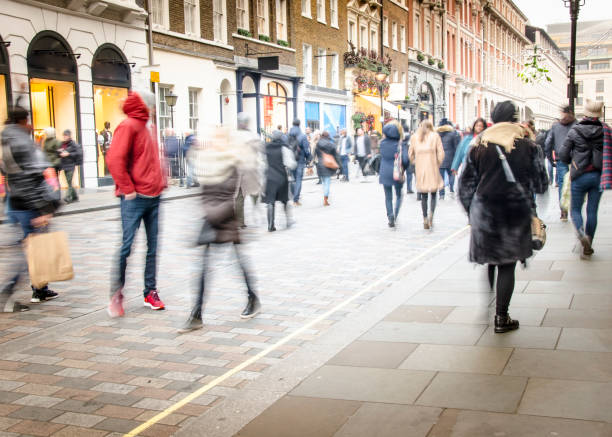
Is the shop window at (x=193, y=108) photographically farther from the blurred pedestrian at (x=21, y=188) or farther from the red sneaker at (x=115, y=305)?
the red sneaker at (x=115, y=305)

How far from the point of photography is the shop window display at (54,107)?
19125 mm

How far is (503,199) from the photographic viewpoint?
5062mm

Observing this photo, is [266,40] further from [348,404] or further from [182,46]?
[348,404]

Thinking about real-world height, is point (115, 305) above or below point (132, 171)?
below

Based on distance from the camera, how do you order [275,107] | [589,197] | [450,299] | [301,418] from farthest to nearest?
[275,107] → [589,197] → [450,299] → [301,418]

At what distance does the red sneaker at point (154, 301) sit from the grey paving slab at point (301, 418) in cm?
247

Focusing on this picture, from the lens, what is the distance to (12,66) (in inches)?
693

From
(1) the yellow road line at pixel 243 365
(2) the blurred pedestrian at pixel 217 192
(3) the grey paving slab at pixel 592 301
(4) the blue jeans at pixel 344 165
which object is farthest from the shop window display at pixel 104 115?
Answer: (3) the grey paving slab at pixel 592 301

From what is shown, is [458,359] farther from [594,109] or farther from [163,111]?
[163,111]

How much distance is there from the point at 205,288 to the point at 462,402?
2.43m

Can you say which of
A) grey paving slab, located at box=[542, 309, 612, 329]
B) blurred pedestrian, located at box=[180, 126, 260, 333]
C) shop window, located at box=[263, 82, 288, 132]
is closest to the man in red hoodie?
blurred pedestrian, located at box=[180, 126, 260, 333]

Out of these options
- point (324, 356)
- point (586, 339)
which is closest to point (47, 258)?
point (324, 356)

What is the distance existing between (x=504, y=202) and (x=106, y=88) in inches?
719

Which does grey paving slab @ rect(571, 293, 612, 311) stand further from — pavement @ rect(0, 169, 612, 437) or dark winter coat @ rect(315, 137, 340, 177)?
dark winter coat @ rect(315, 137, 340, 177)
